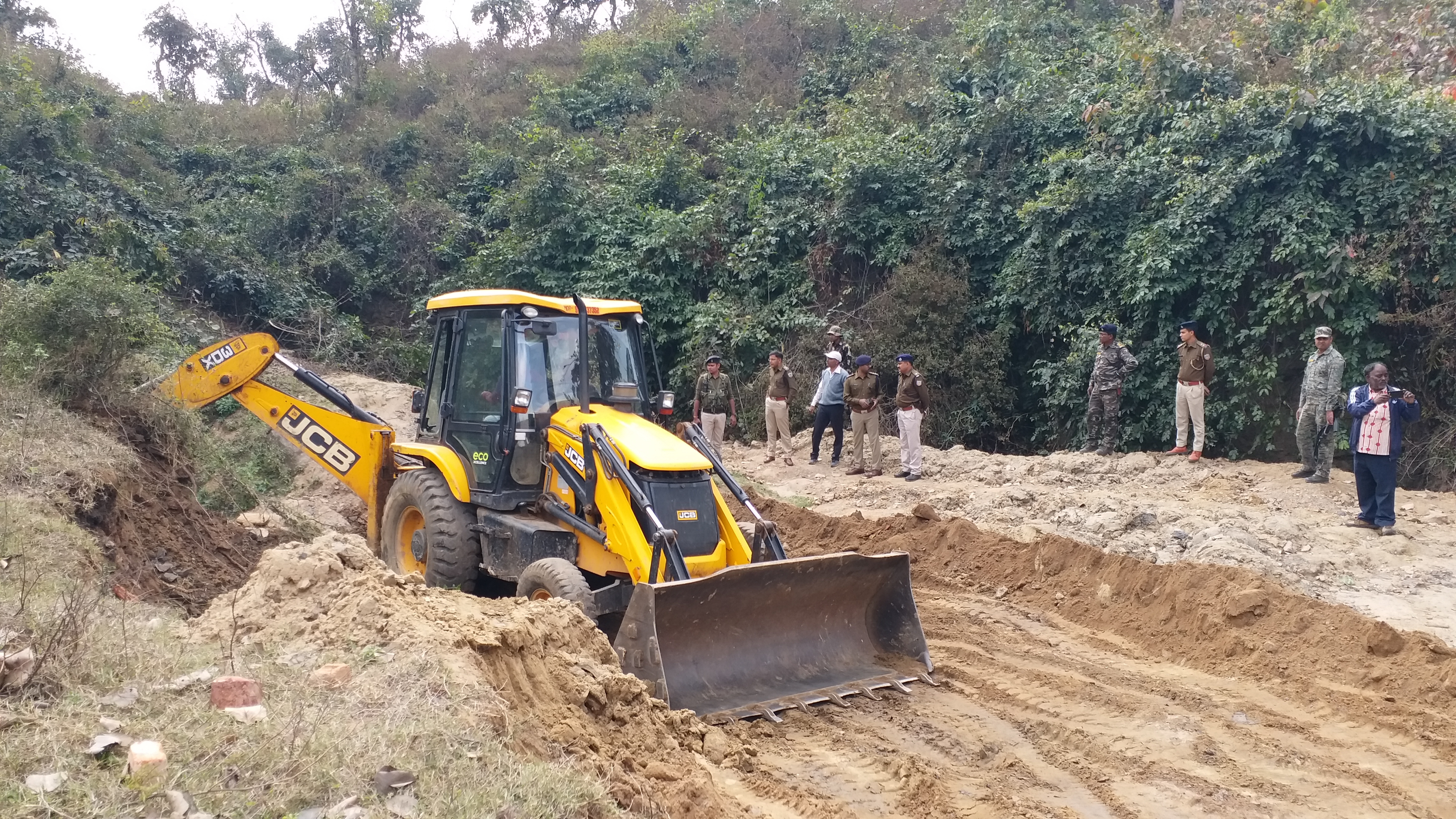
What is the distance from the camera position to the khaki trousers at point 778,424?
45.8 ft

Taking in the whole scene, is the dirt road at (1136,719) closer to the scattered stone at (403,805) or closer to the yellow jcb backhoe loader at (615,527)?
the yellow jcb backhoe loader at (615,527)

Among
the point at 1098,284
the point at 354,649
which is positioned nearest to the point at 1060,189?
the point at 1098,284

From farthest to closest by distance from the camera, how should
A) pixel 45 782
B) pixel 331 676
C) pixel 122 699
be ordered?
pixel 331 676, pixel 122 699, pixel 45 782

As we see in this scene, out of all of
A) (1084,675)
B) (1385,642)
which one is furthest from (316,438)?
(1385,642)

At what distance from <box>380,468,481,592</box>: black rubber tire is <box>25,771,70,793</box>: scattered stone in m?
4.16

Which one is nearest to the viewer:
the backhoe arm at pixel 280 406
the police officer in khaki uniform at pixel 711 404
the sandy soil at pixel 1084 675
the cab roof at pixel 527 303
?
the sandy soil at pixel 1084 675

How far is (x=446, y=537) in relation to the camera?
7422 millimetres

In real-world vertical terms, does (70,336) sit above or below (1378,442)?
above

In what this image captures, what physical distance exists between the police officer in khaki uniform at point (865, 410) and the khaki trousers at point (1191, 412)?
3384 mm

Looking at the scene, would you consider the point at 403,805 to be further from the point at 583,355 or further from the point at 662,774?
the point at 583,355

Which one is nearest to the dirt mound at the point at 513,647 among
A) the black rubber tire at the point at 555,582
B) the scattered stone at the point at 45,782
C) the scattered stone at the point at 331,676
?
the scattered stone at the point at 331,676

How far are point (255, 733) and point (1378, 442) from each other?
878 cm

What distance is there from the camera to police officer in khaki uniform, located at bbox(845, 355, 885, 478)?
42.2ft

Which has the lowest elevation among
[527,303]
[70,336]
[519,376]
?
[519,376]
